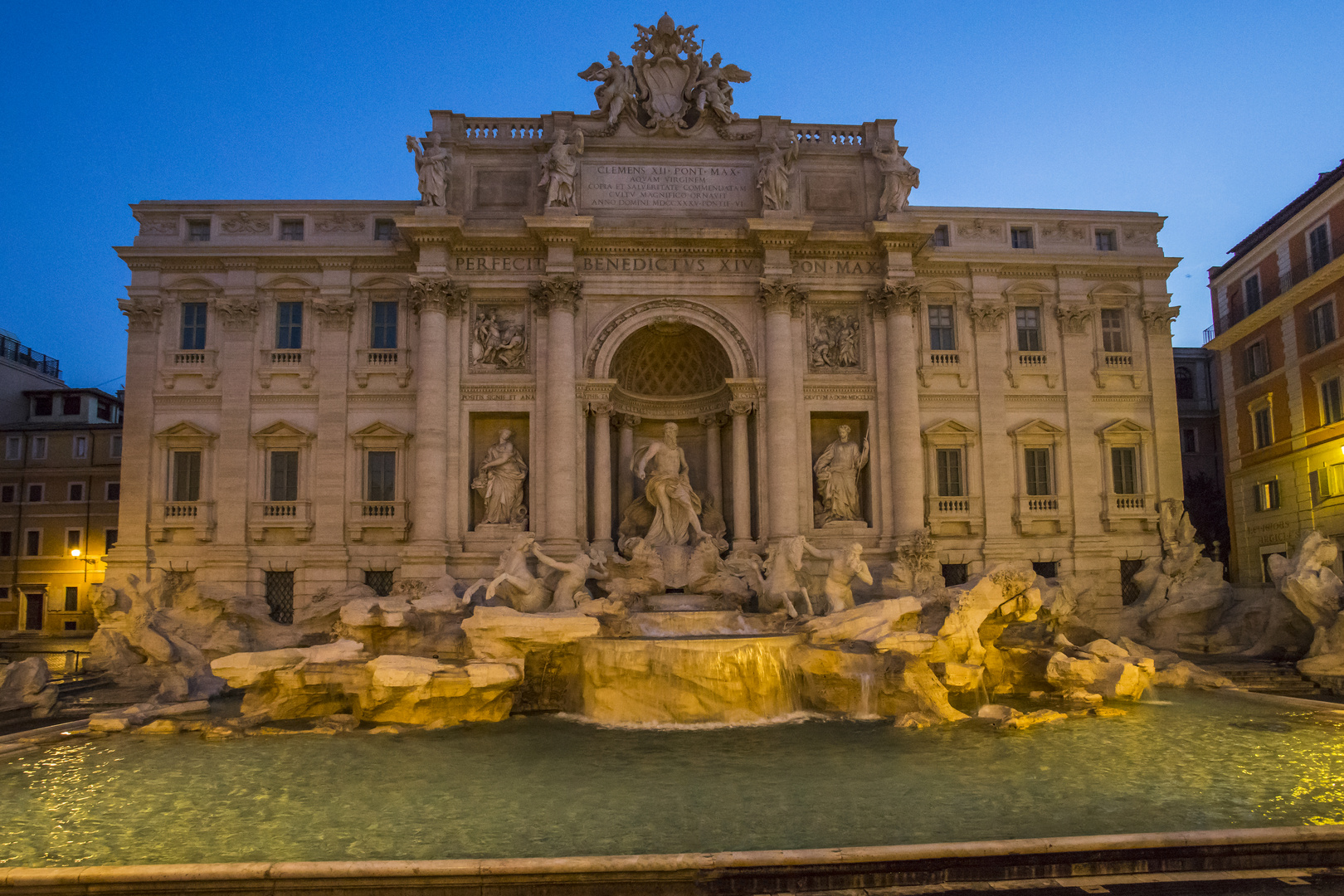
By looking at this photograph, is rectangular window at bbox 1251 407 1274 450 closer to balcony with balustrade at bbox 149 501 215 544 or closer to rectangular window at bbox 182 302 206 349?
balcony with balustrade at bbox 149 501 215 544

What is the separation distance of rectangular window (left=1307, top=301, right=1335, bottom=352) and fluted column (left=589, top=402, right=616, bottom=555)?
21.8 m

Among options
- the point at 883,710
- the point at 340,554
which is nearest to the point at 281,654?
the point at 340,554

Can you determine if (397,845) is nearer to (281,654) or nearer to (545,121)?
(281,654)

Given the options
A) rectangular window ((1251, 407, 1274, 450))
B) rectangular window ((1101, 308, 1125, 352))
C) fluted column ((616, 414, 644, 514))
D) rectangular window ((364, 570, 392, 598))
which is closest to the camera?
rectangular window ((364, 570, 392, 598))

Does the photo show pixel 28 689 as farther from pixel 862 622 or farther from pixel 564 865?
pixel 862 622

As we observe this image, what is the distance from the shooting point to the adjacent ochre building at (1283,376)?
89.1ft

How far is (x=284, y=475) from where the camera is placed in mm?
25109

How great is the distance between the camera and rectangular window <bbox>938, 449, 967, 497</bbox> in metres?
25.9

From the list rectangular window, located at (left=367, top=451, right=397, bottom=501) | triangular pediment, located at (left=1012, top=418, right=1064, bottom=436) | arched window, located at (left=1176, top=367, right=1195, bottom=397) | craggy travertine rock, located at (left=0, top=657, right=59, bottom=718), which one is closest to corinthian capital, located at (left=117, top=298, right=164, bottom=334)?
rectangular window, located at (left=367, top=451, right=397, bottom=501)

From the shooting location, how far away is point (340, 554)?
79.8 ft

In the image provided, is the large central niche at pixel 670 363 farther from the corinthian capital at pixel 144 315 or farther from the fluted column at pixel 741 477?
the corinthian capital at pixel 144 315

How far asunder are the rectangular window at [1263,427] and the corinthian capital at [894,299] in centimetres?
1471

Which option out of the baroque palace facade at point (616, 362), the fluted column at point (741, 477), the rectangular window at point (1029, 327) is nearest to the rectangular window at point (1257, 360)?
the baroque palace facade at point (616, 362)

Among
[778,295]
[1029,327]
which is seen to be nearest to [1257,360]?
[1029,327]
